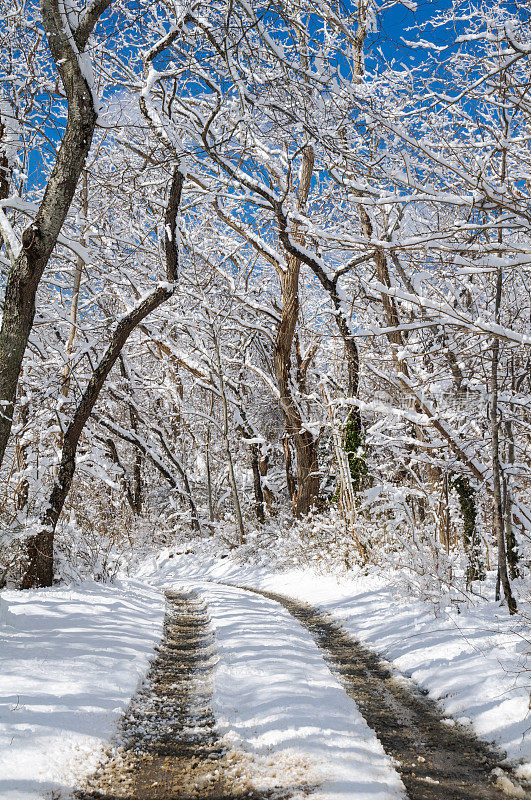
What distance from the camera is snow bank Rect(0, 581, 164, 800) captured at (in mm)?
2834

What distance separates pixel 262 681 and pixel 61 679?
146 cm

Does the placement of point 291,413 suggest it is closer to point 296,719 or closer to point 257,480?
point 257,480

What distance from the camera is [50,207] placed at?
5.01m

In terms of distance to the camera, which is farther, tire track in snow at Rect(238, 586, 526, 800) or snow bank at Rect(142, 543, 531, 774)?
snow bank at Rect(142, 543, 531, 774)

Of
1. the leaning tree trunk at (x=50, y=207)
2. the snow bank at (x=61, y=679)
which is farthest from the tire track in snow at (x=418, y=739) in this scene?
the leaning tree trunk at (x=50, y=207)

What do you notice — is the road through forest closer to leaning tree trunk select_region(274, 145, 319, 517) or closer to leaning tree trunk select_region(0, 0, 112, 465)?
leaning tree trunk select_region(0, 0, 112, 465)

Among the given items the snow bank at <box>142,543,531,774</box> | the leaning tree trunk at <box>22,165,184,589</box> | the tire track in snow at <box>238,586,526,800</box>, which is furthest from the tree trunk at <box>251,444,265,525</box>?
the tire track in snow at <box>238,586,526,800</box>

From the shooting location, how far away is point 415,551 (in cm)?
701

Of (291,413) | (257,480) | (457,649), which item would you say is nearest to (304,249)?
(291,413)

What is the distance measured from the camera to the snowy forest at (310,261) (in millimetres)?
3986

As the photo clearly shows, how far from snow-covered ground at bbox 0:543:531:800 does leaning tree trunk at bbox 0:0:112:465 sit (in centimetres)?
196

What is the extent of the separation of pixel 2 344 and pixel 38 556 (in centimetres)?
414

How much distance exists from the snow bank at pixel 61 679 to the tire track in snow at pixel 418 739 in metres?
1.69

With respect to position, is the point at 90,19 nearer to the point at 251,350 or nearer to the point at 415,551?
the point at 415,551
